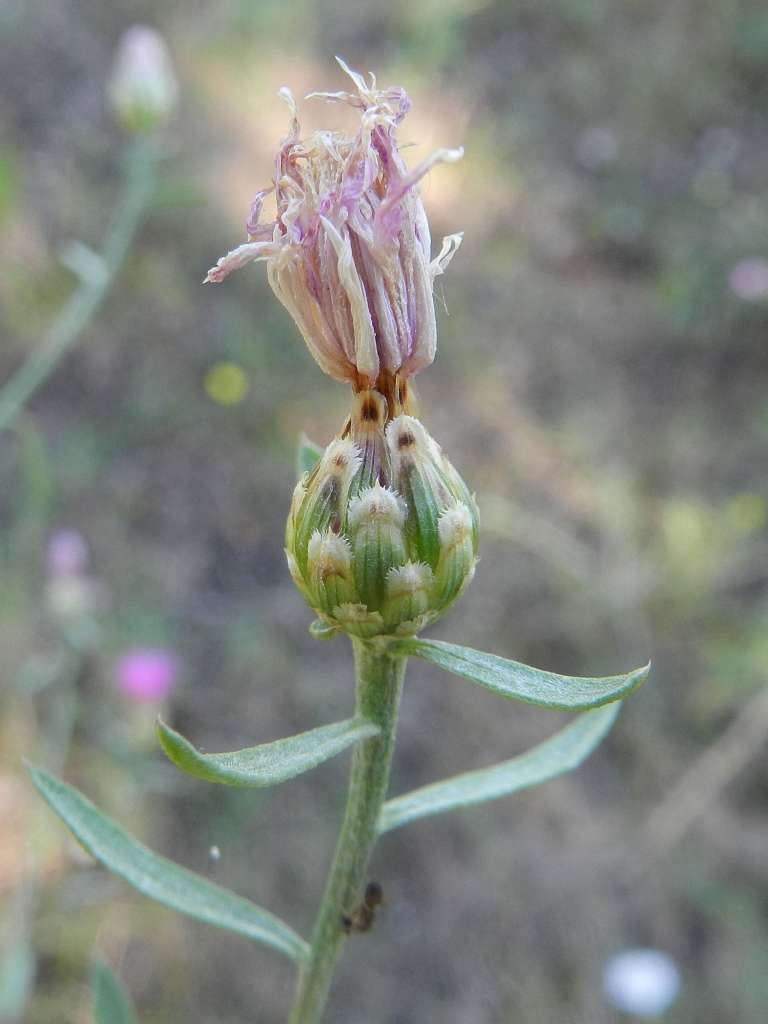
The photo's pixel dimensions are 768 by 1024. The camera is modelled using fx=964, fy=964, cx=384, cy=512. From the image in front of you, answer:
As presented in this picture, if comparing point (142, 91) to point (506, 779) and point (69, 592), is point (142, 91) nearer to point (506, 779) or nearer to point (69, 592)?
point (69, 592)

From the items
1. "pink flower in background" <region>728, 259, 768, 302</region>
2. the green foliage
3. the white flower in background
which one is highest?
"pink flower in background" <region>728, 259, 768, 302</region>

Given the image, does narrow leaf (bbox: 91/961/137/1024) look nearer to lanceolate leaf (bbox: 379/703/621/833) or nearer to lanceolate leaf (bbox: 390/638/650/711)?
lanceolate leaf (bbox: 379/703/621/833)

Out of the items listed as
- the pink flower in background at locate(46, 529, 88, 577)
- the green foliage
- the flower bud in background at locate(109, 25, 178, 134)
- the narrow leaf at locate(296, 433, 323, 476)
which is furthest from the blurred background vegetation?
the narrow leaf at locate(296, 433, 323, 476)

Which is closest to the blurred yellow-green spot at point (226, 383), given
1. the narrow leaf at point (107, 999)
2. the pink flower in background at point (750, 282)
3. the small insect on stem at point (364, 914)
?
the narrow leaf at point (107, 999)

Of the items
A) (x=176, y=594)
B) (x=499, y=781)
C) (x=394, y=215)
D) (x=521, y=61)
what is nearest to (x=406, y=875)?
(x=176, y=594)

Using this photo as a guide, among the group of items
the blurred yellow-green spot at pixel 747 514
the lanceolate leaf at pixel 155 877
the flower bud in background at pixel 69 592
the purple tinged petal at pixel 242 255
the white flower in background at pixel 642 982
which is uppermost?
the blurred yellow-green spot at pixel 747 514

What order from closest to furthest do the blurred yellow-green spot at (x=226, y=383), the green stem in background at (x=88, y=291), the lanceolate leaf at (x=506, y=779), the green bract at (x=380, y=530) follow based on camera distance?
the green bract at (x=380, y=530) < the lanceolate leaf at (x=506, y=779) < the green stem in background at (x=88, y=291) < the blurred yellow-green spot at (x=226, y=383)

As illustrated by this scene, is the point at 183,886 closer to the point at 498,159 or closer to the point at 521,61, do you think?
the point at 498,159

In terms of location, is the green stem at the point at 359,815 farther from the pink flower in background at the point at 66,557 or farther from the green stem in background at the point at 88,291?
the pink flower in background at the point at 66,557
